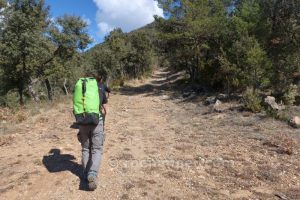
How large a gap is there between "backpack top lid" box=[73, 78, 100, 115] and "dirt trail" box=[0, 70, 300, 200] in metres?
1.48

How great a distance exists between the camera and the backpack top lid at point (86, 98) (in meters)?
6.32

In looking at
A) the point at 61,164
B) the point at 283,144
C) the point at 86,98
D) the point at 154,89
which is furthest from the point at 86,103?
the point at 154,89

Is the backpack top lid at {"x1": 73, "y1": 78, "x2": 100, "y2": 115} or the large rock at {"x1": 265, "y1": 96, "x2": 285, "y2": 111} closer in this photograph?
the backpack top lid at {"x1": 73, "y1": 78, "x2": 100, "y2": 115}

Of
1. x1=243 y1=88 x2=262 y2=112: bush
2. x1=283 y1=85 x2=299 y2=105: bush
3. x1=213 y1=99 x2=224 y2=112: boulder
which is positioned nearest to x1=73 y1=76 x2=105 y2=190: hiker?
x1=243 y1=88 x2=262 y2=112: bush

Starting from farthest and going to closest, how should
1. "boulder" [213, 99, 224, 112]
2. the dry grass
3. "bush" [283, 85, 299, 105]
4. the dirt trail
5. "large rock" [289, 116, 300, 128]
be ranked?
"boulder" [213, 99, 224, 112], "bush" [283, 85, 299, 105], "large rock" [289, 116, 300, 128], the dry grass, the dirt trail

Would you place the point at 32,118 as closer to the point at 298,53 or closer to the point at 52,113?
the point at 52,113

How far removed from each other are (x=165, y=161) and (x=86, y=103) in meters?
2.76

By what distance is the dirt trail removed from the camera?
6.52 meters

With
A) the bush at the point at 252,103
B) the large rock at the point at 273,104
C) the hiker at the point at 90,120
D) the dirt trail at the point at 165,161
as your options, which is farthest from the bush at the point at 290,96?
the hiker at the point at 90,120

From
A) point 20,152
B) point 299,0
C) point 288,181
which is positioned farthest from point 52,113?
point 299,0

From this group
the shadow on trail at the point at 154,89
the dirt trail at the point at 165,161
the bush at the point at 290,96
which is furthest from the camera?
the shadow on trail at the point at 154,89

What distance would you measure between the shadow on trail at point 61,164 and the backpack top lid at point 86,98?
1482 millimetres

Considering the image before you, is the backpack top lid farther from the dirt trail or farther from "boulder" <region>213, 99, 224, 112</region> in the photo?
"boulder" <region>213, 99, 224, 112</region>

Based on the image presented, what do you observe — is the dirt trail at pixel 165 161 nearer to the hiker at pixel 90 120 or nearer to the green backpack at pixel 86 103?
the hiker at pixel 90 120
